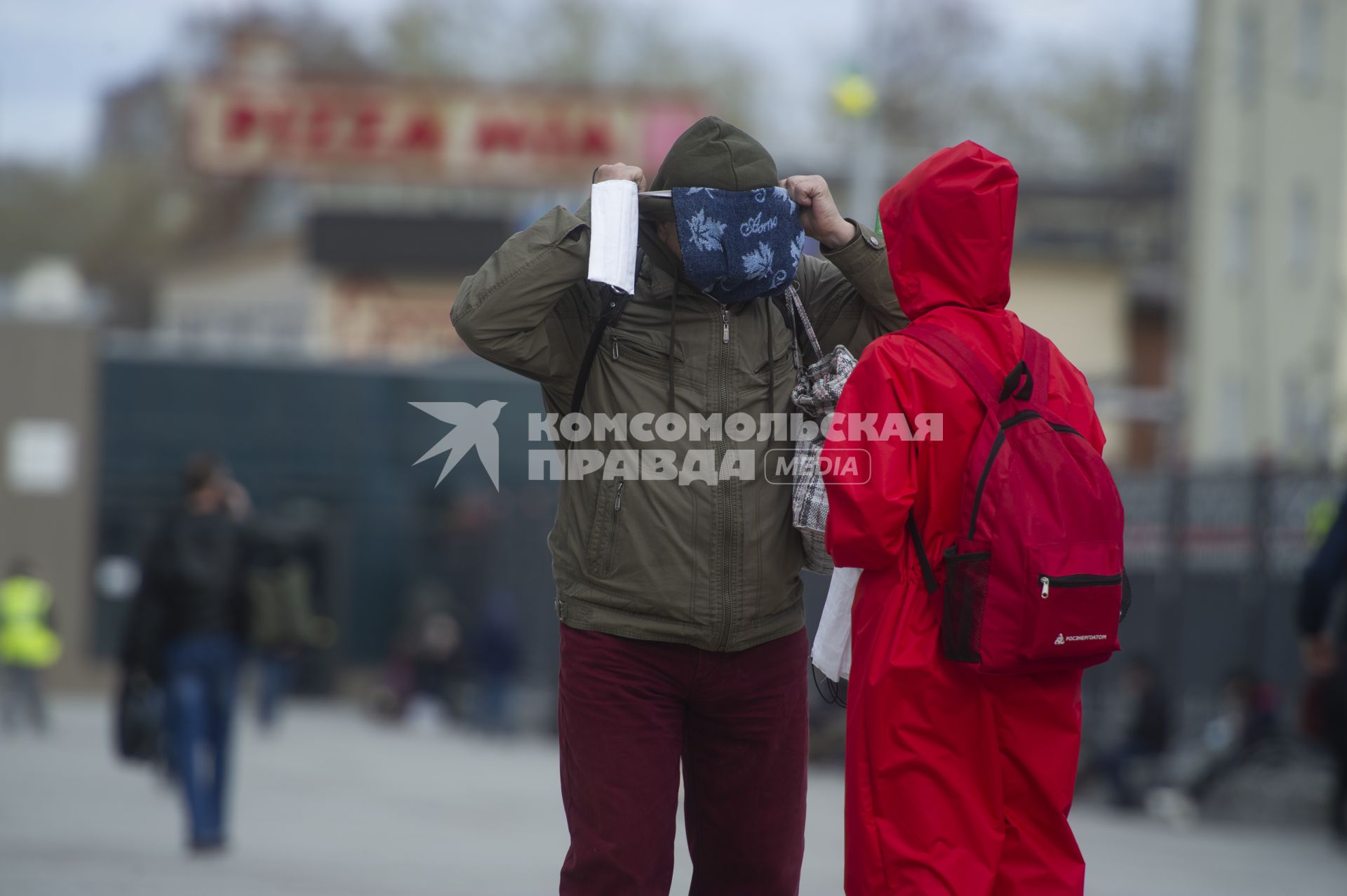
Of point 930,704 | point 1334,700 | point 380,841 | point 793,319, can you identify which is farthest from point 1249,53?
point 930,704

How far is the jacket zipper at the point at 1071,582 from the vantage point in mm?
3643

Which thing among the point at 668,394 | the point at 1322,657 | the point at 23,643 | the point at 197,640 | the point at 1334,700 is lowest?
the point at 23,643

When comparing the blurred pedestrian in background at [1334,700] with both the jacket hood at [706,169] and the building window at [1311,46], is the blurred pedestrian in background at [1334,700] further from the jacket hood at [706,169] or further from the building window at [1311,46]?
the building window at [1311,46]

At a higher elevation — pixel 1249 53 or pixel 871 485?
pixel 1249 53

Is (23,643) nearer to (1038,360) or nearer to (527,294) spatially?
(527,294)

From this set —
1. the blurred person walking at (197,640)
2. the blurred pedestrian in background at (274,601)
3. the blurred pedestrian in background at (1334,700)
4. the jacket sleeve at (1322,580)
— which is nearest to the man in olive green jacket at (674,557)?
the jacket sleeve at (1322,580)

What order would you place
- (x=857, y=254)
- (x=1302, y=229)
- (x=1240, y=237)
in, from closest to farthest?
1. (x=857, y=254)
2. (x=1302, y=229)
3. (x=1240, y=237)

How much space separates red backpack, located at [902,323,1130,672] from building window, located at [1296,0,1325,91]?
26.3 metres

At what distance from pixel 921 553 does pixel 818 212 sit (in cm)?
85

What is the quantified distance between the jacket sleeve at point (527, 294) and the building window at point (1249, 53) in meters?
27.6

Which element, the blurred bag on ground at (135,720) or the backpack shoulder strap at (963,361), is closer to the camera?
the backpack shoulder strap at (963,361)

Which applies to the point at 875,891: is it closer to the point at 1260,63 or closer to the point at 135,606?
the point at 135,606

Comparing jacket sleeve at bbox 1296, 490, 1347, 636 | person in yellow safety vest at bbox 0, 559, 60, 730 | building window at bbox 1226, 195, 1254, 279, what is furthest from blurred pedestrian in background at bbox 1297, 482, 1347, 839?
building window at bbox 1226, 195, 1254, 279

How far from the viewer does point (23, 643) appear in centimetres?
1925
